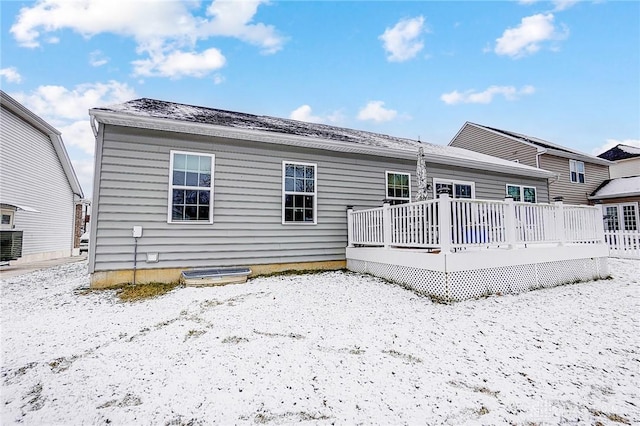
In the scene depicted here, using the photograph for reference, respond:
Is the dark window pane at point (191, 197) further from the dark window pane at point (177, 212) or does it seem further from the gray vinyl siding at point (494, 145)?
the gray vinyl siding at point (494, 145)

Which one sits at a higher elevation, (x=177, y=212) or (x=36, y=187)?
(x=36, y=187)

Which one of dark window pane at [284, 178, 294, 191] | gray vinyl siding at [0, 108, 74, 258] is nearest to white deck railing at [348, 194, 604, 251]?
dark window pane at [284, 178, 294, 191]

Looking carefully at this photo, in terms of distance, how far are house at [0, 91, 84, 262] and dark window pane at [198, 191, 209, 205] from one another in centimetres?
787

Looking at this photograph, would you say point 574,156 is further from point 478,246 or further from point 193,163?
point 193,163

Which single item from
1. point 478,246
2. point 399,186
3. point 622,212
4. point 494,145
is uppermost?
point 494,145

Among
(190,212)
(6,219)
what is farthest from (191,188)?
(6,219)

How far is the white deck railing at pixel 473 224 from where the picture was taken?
193 inches

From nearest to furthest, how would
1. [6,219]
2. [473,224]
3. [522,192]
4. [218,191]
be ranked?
[473,224], [218,191], [6,219], [522,192]

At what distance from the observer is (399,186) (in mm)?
8195

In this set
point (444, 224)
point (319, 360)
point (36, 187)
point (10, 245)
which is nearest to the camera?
point (319, 360)

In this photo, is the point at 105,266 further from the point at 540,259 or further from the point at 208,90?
the point at 208,90

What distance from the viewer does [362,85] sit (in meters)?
14.4

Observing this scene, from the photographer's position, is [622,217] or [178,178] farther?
[622,217]

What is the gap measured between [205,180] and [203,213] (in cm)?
68
